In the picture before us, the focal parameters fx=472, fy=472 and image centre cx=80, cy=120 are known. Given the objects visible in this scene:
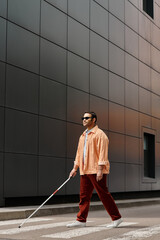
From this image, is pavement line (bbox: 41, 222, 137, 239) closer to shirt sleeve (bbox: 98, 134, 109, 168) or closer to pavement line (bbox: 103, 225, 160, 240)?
pavement line (bbox: 103, 225, 160, 240)

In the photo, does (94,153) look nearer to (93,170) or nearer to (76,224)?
(93,170)

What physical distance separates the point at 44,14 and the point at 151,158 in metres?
10.7

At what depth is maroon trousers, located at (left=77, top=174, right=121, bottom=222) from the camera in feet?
26.2

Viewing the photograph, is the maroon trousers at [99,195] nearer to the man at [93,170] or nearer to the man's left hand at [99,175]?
the man at [93,170]

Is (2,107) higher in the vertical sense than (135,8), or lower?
lower

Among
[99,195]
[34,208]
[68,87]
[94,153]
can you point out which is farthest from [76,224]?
[68,87]

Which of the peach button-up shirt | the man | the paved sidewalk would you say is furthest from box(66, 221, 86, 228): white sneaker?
the paved sidewalk

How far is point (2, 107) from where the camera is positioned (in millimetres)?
12781

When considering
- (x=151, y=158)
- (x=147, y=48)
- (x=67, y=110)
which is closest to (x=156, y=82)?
(x=147, y=48)

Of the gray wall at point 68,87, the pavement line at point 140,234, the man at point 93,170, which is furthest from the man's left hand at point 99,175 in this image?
the gray wall at point 68,87

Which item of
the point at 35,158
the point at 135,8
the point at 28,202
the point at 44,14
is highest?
the point at 135,8

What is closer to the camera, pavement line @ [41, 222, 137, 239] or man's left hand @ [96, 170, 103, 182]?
pavement line @ [41, 222, 137, 239]

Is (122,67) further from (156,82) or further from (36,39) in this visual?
(36,39)

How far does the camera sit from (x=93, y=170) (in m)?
8.09
